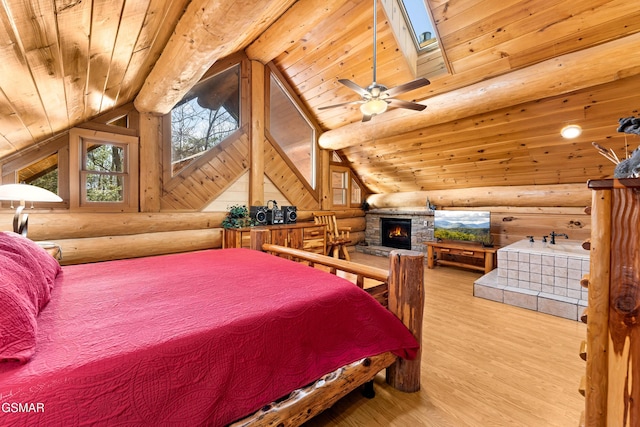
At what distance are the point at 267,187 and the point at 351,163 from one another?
218 centimetres

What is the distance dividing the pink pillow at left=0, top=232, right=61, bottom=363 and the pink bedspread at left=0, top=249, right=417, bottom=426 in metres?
0.05

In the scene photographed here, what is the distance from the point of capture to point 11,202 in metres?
2.93

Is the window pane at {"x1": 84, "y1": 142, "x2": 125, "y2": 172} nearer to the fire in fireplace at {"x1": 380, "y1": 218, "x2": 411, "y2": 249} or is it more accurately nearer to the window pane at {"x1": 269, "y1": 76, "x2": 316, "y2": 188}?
the window pane at {"x1": 269, "y1": 76, "x2": 316, "y2": 188}

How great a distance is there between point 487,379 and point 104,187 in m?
4.44

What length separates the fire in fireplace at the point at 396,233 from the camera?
20.4 feet

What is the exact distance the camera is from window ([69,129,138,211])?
10.6 feet

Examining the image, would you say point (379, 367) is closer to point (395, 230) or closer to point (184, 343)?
point (184, 343)

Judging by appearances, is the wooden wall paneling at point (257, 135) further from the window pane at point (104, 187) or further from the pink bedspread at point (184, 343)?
the pink bedspread at point (184, 343)

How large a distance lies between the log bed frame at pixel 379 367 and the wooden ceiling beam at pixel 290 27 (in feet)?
10.9

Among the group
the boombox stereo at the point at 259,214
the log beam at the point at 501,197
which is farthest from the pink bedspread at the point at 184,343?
the log beam at the point at 501,197

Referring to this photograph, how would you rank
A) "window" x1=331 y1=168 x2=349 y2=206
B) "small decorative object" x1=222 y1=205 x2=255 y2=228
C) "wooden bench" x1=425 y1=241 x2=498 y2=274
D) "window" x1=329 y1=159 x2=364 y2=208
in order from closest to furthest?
"small decorative object" x1=222 y1=205 x2=255 y2=228 < "wooden bench" x1=425 y1=241 x2=498 y2=274 < "window" x1=329 y1=159 x2=364 y2=208 < "window" x1=331 y1=168 x2=349 y2=206

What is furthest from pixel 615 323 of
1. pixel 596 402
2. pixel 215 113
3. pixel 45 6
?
pixel 215 113

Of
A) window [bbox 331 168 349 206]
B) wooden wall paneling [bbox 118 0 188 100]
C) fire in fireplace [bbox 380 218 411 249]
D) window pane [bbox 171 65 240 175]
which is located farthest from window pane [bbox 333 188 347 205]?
wooden wall paneling [bbox 118 0 188 100]

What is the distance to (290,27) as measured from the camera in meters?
3.88
